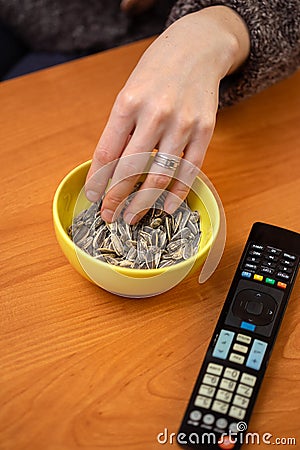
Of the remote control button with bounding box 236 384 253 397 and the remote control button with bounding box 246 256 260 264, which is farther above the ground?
the remote control button with bounding box 246 256 260 264

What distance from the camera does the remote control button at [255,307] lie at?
2.09 ft

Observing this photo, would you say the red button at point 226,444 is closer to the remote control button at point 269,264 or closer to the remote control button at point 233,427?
the remote control button at point 233,427

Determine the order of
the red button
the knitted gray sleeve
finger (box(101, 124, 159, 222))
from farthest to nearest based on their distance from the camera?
the knitted gray sleeve → finger (box(101, 124, 159, 222)) → the red button

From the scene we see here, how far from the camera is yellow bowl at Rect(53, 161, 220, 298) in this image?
612 mm

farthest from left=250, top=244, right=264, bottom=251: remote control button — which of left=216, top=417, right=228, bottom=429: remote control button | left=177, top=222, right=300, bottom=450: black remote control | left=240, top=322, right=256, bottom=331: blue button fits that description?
left=216, top=417, right=228, bottom=429: remote control button

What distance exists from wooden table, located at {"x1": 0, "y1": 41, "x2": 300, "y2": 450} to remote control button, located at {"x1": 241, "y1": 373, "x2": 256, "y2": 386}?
3cm

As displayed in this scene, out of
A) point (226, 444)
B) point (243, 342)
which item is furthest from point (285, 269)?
point (226, 444)

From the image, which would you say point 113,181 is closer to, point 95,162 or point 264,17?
point 95,162

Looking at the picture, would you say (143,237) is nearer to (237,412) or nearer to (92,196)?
(92,196)

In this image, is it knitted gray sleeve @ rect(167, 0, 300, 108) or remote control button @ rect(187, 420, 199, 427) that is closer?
remote control button @ rect(187, 420, 199, 427)

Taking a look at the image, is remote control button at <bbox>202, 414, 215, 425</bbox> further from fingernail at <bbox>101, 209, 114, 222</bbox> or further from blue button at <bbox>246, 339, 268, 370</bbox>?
fingernail at <bbox>101, 209, 114, 222</bbox>

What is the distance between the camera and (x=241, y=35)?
2.65ft

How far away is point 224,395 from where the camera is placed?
572 millimetres

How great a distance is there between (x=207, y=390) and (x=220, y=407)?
0.02 m
